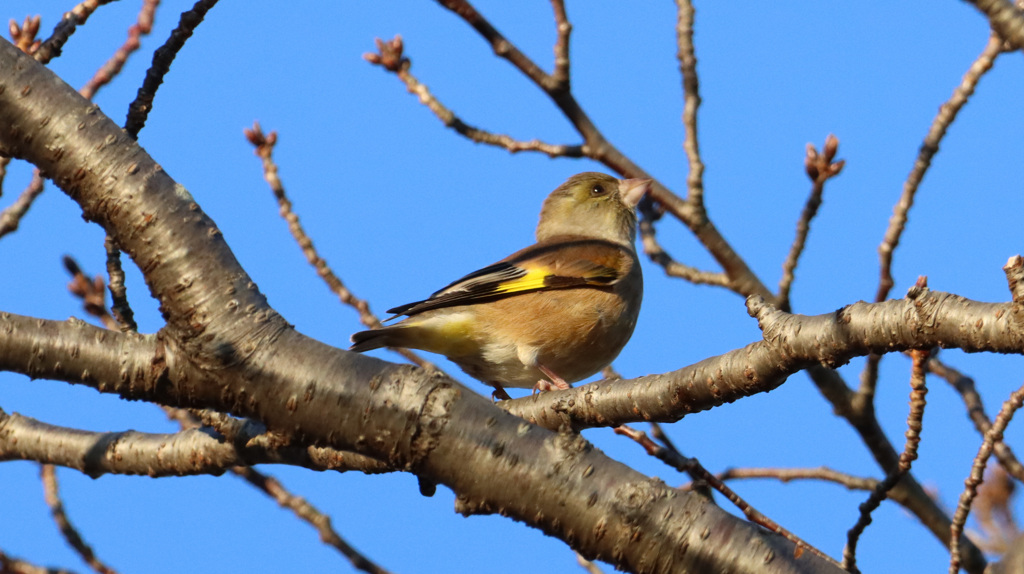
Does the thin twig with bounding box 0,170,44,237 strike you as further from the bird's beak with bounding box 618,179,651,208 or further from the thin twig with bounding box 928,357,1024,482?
the thin twig with bounding box 928,357,1024,482

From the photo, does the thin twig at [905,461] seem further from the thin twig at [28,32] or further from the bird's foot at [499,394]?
the thin twig at [28,32]

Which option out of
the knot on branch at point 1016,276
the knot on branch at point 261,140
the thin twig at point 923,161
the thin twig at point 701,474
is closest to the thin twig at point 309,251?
the knot on branch at point 261,140

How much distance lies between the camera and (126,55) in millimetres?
5688

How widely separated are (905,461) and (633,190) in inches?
130

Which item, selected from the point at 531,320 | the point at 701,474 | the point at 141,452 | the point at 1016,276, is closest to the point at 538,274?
the point at 531,320

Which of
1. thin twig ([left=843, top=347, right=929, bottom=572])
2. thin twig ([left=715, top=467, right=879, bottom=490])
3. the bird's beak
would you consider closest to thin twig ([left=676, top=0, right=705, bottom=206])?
the bird's beak

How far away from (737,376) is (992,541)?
248 cm

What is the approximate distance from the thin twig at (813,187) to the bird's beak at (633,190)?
3.13 feet

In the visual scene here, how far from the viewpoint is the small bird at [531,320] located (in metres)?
5.75

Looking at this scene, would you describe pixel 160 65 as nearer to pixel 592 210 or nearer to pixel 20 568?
pixel 20 568

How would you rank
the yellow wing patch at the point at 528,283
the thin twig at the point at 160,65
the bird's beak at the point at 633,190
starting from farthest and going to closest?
the yellow wing patch at the point at 528,283
the bird's beak at the point at 633,190
the thin twig at the point at 160,65

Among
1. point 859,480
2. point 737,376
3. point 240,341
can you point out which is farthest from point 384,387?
point 859,480

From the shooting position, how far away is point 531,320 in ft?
19.1

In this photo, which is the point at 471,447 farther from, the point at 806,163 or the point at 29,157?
the point at 806,163
